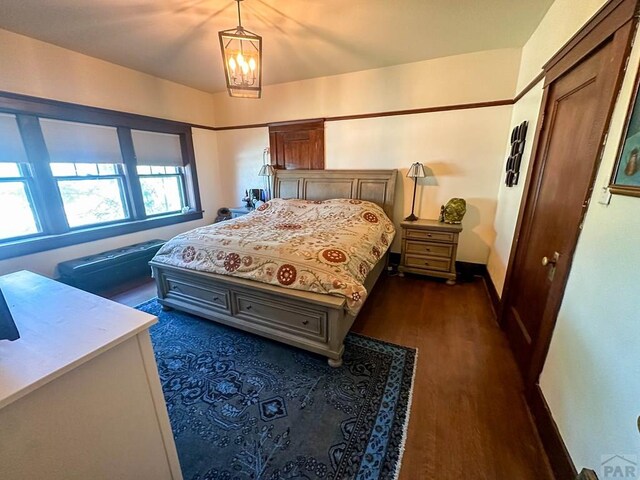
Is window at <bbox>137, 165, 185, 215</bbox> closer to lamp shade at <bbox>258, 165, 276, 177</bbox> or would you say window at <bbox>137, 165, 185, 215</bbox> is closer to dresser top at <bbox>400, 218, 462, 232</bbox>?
lamp shade at <bbox>258, 165, 276, 177</bbox>

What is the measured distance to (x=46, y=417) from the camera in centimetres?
70

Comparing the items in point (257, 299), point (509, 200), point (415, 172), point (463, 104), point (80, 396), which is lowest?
point (257, 299)

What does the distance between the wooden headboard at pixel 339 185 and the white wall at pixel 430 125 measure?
0.22m

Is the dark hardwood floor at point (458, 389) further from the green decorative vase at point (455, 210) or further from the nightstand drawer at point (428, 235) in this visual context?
the green decorative vase at point (455, 210)

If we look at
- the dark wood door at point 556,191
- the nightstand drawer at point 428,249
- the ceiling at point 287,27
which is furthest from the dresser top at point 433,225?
the ceiling at point 287,27

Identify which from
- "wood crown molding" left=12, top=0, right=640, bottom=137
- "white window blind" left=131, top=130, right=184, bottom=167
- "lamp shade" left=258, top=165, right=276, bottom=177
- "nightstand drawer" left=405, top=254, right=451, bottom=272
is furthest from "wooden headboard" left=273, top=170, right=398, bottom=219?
"white window blind" left=131, top=130, right=184, bottom=167

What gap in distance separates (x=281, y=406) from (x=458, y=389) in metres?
1.17

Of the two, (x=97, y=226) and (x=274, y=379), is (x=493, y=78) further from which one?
(x=97, y=226)

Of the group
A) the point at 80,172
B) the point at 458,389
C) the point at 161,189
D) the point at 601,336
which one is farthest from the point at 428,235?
the point at 80,172

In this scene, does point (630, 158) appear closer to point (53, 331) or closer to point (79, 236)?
point (53, 331)

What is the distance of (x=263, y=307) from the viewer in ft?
6.85

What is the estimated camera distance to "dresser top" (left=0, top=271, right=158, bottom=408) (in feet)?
2.23

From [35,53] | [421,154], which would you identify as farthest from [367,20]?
[35,53]

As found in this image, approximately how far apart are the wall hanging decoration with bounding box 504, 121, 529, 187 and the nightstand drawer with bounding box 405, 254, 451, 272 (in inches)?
42.8
